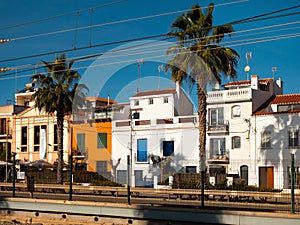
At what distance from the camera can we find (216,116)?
5141 centimetres

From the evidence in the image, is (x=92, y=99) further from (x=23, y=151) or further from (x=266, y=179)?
(x=266, y=179)

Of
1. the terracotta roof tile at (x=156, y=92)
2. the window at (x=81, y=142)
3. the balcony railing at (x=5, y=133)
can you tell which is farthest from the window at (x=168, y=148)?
the balcony railing at (x=5, y=133)

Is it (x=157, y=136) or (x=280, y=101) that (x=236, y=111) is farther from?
(x=157, y=136)

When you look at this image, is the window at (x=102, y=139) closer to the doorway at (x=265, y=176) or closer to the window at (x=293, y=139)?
the doorway at (x=265, y=176)

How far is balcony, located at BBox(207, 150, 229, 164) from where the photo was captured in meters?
48.6

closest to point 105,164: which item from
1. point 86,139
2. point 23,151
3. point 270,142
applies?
point 86,139

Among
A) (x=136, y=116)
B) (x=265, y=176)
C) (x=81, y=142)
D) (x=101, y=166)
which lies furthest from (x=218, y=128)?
(x=81, y=142)

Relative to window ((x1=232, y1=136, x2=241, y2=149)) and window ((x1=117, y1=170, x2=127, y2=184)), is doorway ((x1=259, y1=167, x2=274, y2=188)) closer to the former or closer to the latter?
window ((x1=232, y1=136, x2=241, y2=149))

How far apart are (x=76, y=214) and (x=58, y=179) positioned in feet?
78.6

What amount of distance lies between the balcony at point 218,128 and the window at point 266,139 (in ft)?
11.0

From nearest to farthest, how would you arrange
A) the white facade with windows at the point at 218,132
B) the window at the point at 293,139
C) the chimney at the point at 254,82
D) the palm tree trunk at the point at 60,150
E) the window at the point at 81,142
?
the palm tree trunk at the point at 60,150
the window at the point at 293,139
the white facade with windows at the point at 218,132
the chimney at the point at 254,82
the window at the point at 81,142

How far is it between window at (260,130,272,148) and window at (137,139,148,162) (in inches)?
420

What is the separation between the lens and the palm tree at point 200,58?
34.5m

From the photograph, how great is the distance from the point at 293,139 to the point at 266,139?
2.35 meters
